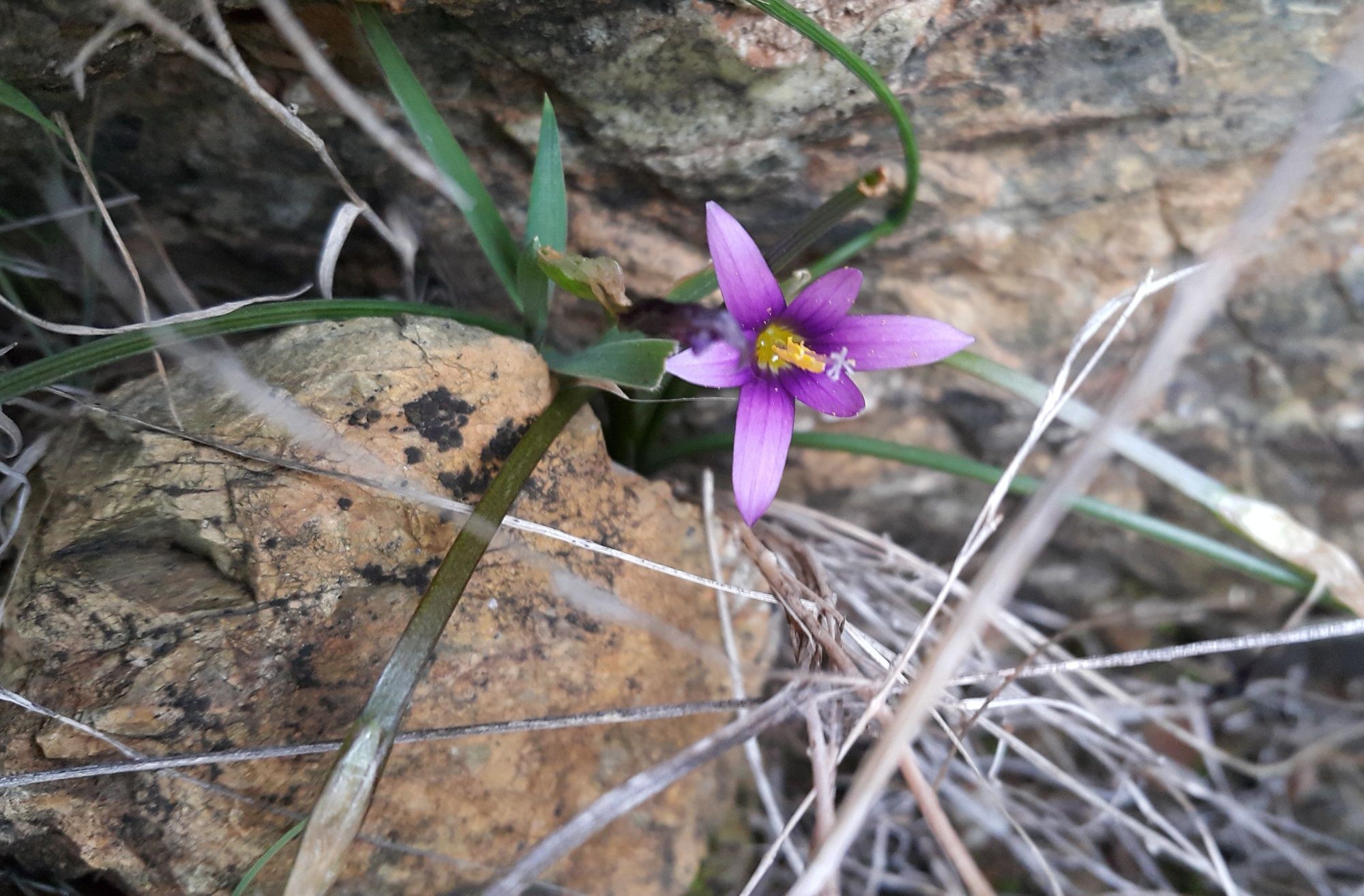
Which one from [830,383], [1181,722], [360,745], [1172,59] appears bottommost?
[1181,722]

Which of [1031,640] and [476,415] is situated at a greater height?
[476,415]

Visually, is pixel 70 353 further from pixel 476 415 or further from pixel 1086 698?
pixel 1086 698

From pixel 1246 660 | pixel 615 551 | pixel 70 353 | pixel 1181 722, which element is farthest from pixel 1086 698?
pixel 70 353

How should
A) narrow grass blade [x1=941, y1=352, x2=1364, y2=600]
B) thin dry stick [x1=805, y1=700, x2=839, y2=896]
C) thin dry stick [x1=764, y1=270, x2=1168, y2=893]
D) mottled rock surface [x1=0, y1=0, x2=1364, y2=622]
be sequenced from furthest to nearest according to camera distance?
narrow grass blade [x1=941, y1=352, x2=1364, y2=600] < mottled rock surface [x1=0, y1=0, x2=1364, y2=622] < thin dry stick [x1=764, y1=270, x2=1168, y2=893] < thin dry stick [x1=805, y1=700, x2=839, y2=896]

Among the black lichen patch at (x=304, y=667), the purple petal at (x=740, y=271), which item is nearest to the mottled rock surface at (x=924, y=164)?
the purple petal at (x=740, y=271)

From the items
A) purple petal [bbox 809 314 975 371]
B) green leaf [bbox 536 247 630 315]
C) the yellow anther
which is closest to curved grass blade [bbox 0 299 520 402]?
green leaf [bbox 536 247 630 315]

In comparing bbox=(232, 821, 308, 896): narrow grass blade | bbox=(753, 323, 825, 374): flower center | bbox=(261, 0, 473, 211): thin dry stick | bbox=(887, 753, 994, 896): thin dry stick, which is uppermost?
bbox=(261, 0, 473, 211): thin dry stick

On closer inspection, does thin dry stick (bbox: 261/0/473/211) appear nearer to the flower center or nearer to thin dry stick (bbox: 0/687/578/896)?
the flower center

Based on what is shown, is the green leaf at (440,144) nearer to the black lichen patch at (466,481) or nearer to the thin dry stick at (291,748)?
the black lichen patch at (466,481)
